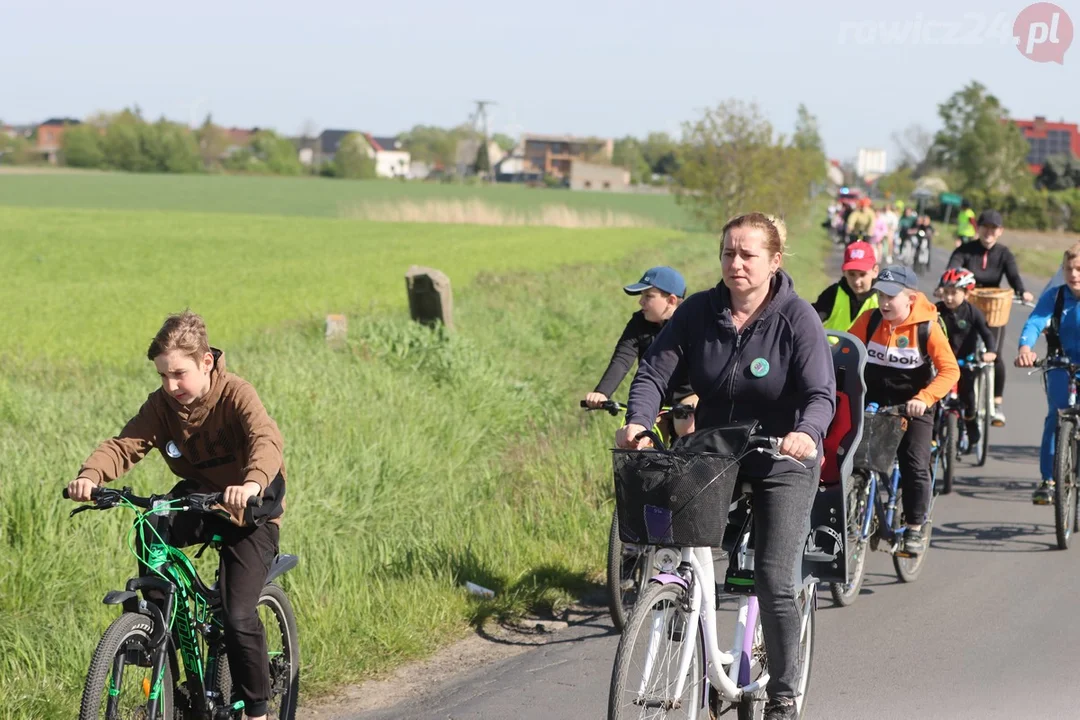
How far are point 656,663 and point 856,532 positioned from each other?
3339mm

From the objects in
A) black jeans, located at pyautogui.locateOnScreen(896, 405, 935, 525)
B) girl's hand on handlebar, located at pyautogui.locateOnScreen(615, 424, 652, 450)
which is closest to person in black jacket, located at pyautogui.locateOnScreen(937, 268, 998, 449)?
black jeans, located at pyautogui.locateOnScreen(896, 405, 935, 525)

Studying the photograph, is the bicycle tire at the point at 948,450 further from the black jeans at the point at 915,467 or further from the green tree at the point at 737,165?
the green tree at the point at 737,165

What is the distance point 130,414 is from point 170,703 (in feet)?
24.5

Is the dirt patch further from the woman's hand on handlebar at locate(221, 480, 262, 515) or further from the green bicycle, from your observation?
the woman's hand on handlebar at locate(221, 480, 262, 515)

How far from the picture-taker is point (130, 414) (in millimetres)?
11703

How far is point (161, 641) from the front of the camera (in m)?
4.50

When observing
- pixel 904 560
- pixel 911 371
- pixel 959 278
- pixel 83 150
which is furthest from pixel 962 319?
pixel 83 150

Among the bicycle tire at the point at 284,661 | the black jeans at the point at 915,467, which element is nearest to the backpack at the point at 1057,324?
the black jeans at the point at 915,467

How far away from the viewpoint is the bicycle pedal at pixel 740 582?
488 centimetres

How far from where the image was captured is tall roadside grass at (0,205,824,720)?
6594 mm

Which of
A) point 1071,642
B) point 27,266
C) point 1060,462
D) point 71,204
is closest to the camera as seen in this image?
point 1071,642

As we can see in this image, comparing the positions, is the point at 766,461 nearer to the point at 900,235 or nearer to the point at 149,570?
the point at 149,570

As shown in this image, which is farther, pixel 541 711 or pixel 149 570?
pixel 541 711

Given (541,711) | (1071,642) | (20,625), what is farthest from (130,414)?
(1071,642)
